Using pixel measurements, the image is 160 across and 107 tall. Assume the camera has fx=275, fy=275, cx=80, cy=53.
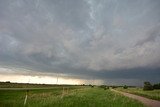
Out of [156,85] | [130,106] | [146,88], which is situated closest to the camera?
[130,106]

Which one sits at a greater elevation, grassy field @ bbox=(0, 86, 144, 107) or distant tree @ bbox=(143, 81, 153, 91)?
distant tree @ bbox=(143, 81, 153, 91)

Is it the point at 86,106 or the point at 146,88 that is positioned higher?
the point at 146,88

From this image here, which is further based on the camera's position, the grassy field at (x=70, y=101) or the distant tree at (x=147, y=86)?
the distant tree at (x=147, y=86)

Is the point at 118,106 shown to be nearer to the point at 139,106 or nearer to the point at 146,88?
the point at 139,106

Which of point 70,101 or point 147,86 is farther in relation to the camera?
point 147,86

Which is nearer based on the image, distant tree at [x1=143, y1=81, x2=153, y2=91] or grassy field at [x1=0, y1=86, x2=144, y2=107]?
grassy field at [x1=0, y1=86, x2=144, y2=107]

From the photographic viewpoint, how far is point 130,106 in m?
29.7

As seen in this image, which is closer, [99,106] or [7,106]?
[7,106]

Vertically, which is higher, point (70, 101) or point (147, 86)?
point (147, 86)

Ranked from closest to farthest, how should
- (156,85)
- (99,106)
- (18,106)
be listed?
(18,106) < (99,106) < (156,85)

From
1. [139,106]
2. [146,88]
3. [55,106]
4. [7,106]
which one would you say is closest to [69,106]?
[55,106]

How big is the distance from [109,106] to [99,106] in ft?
3.88

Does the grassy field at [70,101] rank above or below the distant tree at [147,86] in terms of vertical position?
below

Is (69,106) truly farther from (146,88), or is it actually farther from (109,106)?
(146,88)
